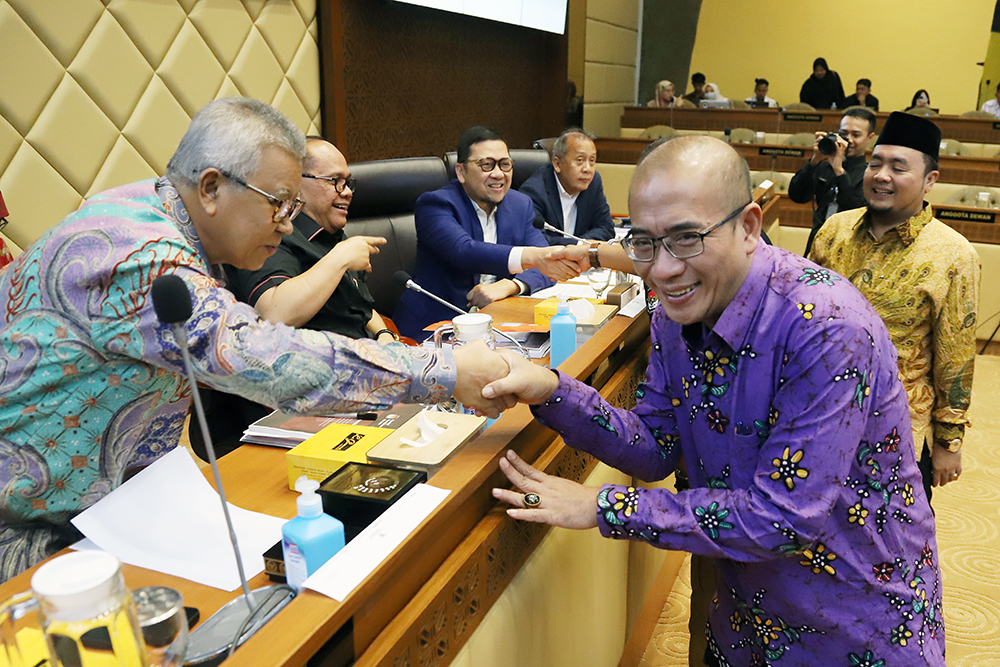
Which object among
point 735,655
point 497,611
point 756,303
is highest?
point 756,303

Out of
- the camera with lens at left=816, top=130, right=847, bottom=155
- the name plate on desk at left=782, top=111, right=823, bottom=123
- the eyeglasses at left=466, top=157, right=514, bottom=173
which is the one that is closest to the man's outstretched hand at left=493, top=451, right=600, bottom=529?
the eyeglasses at left=466, top=157, right=514, bottom=173

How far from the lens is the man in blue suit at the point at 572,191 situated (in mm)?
3773

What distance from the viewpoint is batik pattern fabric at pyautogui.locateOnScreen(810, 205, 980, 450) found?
2.02 m

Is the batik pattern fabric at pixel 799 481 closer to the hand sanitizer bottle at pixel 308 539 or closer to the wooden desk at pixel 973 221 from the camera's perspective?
the hand sanitizer bottle at pixel 308 539

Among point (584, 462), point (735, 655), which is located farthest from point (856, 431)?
point (584, 462)

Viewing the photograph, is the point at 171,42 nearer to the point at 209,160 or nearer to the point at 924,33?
the point at 209,160

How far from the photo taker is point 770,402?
111cm

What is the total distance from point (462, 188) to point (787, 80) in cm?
1004

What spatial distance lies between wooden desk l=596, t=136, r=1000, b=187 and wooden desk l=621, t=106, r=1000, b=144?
1715 mm

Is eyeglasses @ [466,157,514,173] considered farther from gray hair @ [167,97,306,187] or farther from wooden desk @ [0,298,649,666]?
gray hair @ [167,97,306,187]

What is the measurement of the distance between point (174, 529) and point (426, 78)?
4342mm

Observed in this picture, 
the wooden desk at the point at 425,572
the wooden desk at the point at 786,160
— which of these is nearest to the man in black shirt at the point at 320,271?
the wooden desk at the point at 425,572

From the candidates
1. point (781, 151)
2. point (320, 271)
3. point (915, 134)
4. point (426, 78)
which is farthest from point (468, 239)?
point (781, 151)

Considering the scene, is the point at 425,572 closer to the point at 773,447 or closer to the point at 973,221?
the point at 773,447
